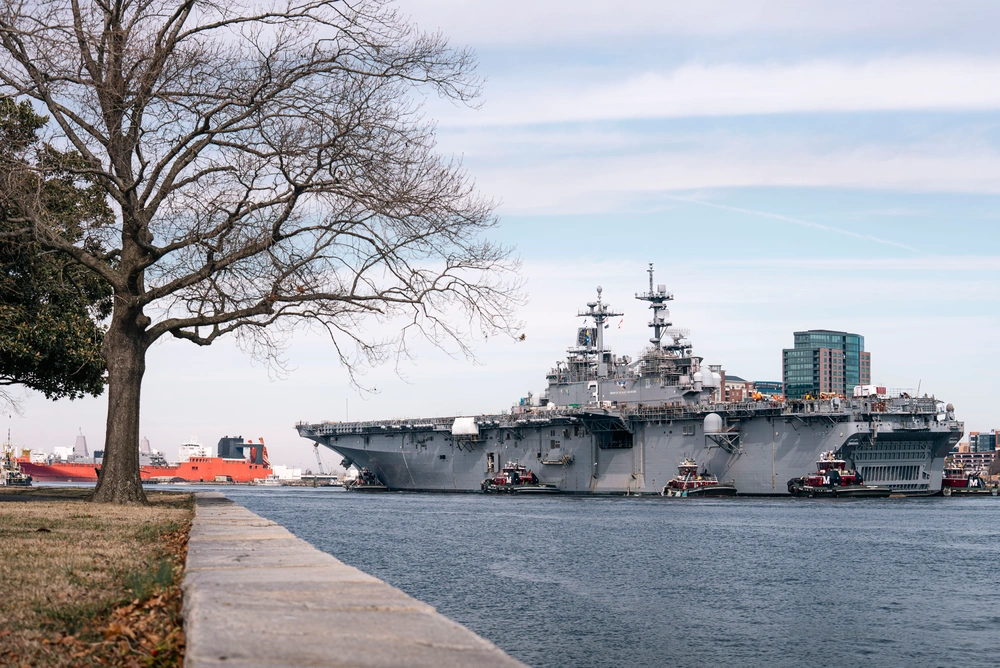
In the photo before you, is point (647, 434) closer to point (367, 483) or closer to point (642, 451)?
point (642, 451)

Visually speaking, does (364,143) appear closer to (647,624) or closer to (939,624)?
(647,624)

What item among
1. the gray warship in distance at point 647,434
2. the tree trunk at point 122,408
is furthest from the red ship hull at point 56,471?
the tree trunk at point 122,408

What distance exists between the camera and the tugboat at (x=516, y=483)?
77.2m

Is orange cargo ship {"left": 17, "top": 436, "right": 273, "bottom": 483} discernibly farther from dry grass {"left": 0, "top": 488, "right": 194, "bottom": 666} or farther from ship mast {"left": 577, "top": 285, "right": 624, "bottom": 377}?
dry grass {"left": 0, "top": 488, "right": 194, "bottom": 666}

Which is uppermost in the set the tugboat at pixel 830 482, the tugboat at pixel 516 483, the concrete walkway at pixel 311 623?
the concrete walkway at pixel 311 623

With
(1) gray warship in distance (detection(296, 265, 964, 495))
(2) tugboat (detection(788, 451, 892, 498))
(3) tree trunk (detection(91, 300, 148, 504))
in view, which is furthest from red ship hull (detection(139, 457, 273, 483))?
(3) tree trunk (detection(91, 300, 148, 504))

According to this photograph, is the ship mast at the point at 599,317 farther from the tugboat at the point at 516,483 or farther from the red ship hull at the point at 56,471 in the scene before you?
the red ship hull at the point at 56,471

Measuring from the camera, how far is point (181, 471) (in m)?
163

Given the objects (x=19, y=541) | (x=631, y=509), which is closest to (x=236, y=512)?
(x=19, y=541)

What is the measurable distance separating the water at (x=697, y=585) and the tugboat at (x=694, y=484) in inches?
1020

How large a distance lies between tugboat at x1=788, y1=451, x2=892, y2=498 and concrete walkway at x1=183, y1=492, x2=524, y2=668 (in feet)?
206

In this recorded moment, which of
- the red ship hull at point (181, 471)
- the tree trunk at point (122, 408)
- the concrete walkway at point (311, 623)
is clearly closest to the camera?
the concrete walkway at point (311, 623)

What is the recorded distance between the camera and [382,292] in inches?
717

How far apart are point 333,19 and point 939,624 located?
574 inches
